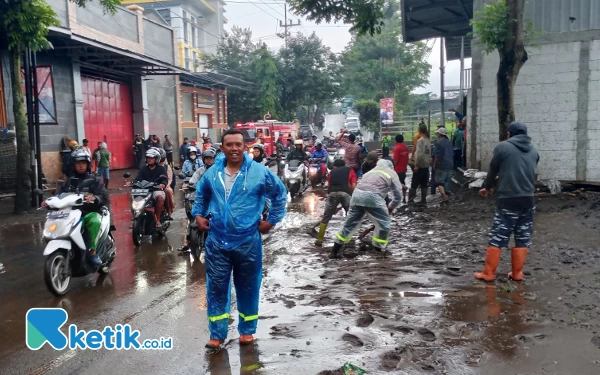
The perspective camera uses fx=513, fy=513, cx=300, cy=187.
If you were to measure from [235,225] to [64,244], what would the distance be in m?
2.68

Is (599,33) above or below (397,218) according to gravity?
above

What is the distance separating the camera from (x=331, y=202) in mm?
8367

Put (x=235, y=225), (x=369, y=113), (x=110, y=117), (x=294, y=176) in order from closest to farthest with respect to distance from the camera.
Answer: (x=235, y=225) < (x=294, y=176) < (x=110, y=117) < (x=369, y=113)

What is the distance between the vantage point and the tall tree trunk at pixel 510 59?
1012 cm

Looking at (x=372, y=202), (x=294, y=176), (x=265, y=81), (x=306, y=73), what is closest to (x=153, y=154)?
(x=372, y=202)

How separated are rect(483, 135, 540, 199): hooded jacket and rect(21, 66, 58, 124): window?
616 inches

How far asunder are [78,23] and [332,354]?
1903 cm

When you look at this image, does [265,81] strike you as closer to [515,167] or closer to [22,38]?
[22,38]

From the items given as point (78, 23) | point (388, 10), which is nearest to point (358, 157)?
point (78, 23)

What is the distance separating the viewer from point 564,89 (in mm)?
11609

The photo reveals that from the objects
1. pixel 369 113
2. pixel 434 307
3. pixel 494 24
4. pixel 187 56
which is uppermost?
pixel 187 56

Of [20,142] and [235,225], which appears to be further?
[20,142]

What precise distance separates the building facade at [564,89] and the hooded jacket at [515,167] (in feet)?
22.2

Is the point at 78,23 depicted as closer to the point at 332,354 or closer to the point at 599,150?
the point at 599,150
